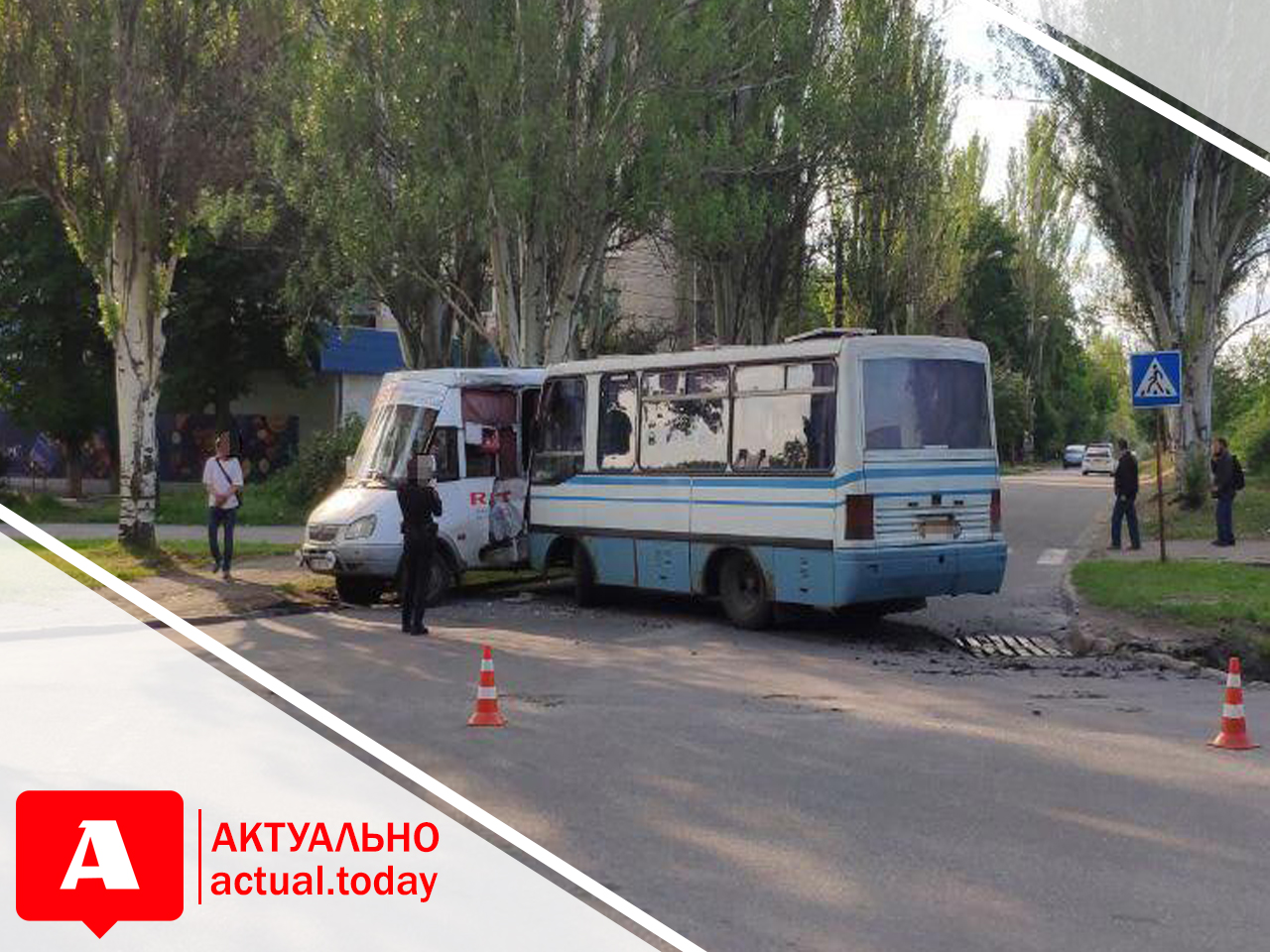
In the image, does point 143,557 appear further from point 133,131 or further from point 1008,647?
point 1008,647

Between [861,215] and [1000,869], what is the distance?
28.8 m

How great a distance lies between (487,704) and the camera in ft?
31.2

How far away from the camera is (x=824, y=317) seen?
126 ft

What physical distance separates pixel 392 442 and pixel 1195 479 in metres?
17.6

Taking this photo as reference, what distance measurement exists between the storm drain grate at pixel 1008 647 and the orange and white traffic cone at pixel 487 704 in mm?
5877

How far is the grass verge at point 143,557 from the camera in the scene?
19516mm

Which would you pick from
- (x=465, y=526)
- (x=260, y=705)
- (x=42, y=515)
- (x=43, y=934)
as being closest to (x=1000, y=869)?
(x=43, y=934)

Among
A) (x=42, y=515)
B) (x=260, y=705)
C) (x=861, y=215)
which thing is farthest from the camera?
(x=861, y=215)

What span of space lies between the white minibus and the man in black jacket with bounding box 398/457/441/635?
2172mm

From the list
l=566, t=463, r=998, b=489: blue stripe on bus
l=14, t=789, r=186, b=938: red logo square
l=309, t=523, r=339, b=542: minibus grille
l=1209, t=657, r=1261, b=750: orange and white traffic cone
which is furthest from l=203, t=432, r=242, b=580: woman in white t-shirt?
l=1209, t=657, r=1261, b=750: orange and white traffic cone

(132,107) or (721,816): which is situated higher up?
(132,107)

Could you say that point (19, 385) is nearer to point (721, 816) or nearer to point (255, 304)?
point (255, 304)

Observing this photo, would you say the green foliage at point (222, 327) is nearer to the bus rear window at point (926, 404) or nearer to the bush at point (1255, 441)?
the bus rear window at point (926, 404)

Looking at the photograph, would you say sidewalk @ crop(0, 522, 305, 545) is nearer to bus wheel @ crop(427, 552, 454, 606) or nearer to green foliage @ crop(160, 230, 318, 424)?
green foliage @ crop(160, 230, 318, 424)
